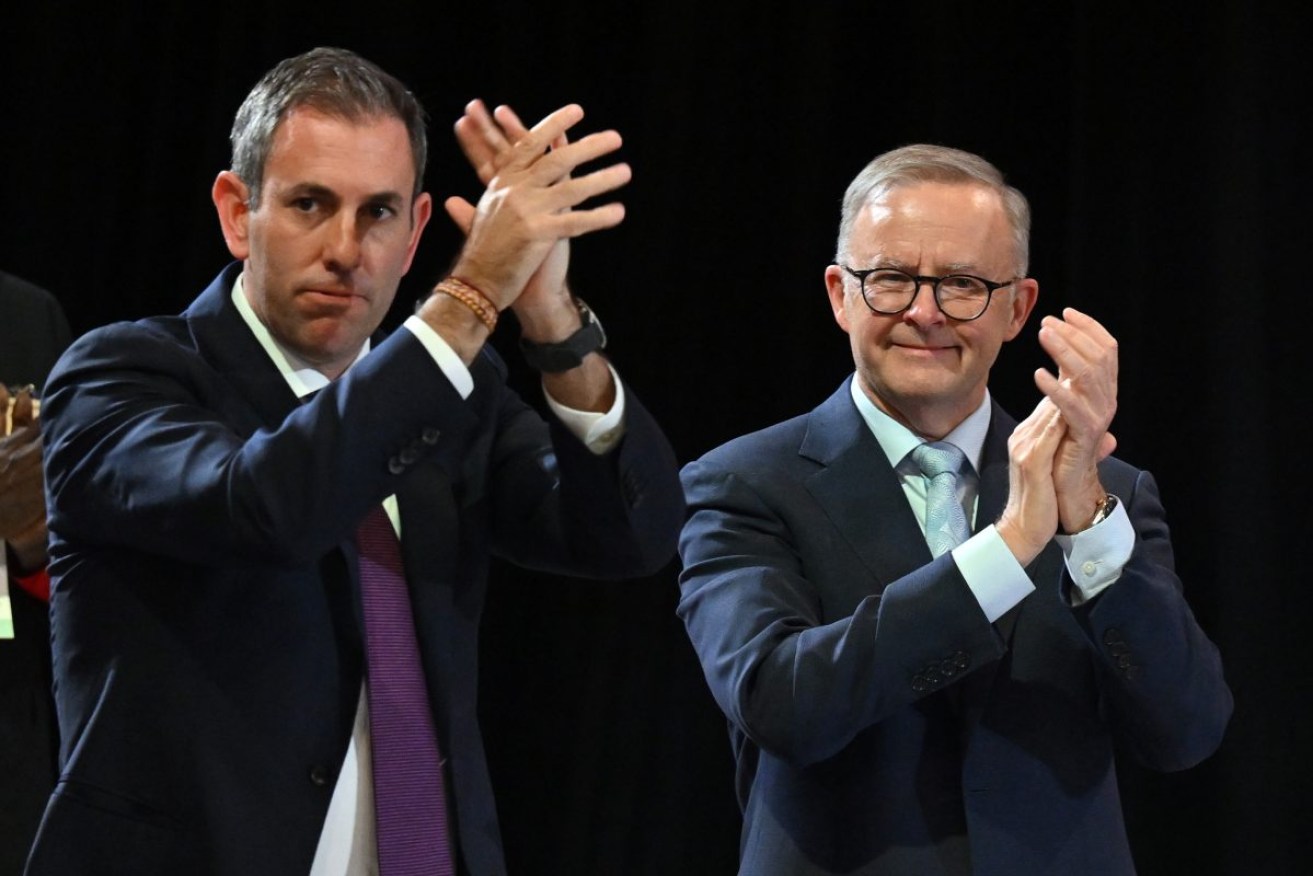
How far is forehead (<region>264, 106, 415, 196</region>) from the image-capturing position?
2.04 m

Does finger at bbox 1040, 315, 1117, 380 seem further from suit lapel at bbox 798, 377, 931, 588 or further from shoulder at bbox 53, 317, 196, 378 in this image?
shoulder at bbox 53, 317, 196, 378

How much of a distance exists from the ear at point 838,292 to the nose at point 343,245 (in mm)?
784

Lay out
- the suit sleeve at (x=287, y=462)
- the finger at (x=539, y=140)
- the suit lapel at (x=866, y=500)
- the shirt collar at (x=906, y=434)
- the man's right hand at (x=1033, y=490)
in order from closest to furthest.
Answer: the suit sleeve at (x=287, y=462), the finger at (x=539, y=140), the man's right hand at (x=1033, y=490), the suit lapel at (x=866, y=500), the shirt collar at (x=906, y=434)

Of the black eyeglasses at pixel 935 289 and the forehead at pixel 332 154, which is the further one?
the black eyeglasses at pixel 935 289

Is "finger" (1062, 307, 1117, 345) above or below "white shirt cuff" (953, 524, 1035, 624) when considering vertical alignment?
above

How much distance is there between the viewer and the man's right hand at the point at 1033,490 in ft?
7.29

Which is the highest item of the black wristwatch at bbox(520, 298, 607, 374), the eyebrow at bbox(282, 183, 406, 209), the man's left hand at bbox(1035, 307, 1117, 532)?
the eyebrow at bbox(282, 183, 406, 209)

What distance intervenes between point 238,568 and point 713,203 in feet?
7.99

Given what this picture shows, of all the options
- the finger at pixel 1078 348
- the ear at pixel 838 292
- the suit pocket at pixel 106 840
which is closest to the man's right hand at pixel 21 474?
the suit pocket at pixel 106 840

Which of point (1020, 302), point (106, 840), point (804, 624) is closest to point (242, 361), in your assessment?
point (106, 840)

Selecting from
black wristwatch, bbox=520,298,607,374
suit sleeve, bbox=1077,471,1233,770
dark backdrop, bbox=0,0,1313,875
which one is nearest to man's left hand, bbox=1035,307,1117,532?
suit sleeve, bbox=1077,471,1233,770

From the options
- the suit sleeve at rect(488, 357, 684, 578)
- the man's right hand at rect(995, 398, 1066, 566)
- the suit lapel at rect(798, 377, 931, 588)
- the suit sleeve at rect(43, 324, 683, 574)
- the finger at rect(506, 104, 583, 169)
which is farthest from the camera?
the suit lapel at rect(798, 377, 931, 588)

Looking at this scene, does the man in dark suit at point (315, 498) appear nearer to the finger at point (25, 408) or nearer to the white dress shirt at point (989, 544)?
the white dress shirt at point (989, 544)

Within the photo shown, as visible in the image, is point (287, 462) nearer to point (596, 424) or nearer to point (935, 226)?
point (596, 424)
